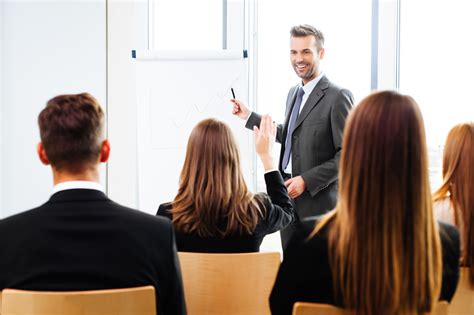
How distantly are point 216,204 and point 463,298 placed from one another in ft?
2.87

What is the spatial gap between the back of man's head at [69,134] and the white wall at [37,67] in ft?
8.86

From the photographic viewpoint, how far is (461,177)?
193 cm

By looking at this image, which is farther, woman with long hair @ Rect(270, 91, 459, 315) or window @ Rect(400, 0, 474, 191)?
window @ Rect(400, 0, 474, 191)

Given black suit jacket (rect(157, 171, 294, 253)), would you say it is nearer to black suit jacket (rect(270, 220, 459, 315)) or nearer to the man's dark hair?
black suit jacket (rect(270, 220, 459, 315))

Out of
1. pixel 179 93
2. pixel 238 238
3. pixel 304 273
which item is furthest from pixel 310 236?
pixel 179 93

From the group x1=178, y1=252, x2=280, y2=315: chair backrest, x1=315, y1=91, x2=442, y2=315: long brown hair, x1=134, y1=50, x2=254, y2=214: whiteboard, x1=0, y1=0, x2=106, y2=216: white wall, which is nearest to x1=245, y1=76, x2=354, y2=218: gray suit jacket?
x1=134, y1=50, x2=254, y2=214: whiteboard

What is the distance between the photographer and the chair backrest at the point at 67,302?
1.32 metres

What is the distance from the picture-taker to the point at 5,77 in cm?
417

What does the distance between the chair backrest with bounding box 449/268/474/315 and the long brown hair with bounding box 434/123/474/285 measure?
0.12 meters

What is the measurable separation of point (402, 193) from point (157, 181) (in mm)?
2735

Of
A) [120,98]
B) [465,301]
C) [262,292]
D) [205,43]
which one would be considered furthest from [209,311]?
[205,43]

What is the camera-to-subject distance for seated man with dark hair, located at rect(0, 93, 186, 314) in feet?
4.59

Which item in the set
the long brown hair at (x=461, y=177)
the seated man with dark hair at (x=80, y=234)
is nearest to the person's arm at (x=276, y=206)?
the long brown hair at (x=461, y=177)

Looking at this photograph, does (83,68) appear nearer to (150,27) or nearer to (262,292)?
(150,27)
